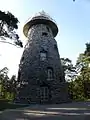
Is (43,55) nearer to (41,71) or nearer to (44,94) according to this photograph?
(41,71)

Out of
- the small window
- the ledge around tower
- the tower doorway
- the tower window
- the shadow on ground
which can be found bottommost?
the shadow on ground

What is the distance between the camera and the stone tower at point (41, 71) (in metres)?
22.6

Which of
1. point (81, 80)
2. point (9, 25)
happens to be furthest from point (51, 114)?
point (81, 80)

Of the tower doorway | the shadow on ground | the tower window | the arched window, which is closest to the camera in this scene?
the shadow on ground

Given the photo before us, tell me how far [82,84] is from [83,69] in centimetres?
294

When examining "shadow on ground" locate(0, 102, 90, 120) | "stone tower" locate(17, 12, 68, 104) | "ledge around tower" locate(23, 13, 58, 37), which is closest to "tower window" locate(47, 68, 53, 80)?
"stone tower" locate(17, 12, 68, 104)

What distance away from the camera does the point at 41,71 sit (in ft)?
76.7

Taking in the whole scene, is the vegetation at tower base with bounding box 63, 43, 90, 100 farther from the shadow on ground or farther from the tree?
the shadow on ground

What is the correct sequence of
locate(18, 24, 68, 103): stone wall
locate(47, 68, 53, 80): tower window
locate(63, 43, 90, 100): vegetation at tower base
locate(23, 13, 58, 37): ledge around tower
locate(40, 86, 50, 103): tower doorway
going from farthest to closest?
locate(63, 43, 90, 100): vegetation at tower base < locate(23, 13, 58, 37): ledge around tower < locate(47, 68, 53, 80): tower window < locate(18, 24, 68, 103): stone wall < locate(40, 86, 50, 103): tower doorway

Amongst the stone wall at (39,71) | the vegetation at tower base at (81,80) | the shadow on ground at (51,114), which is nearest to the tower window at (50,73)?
the stone wall at (39,71)

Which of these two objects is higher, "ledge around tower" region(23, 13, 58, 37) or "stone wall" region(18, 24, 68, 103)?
"ledge around tower" region(23, 13, 58, 37)

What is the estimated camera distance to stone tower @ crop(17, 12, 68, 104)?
22562 mm

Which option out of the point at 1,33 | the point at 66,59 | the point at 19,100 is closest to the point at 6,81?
the point at 66,59

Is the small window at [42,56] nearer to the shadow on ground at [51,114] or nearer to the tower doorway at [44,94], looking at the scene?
the tower doorway at [44,94]
